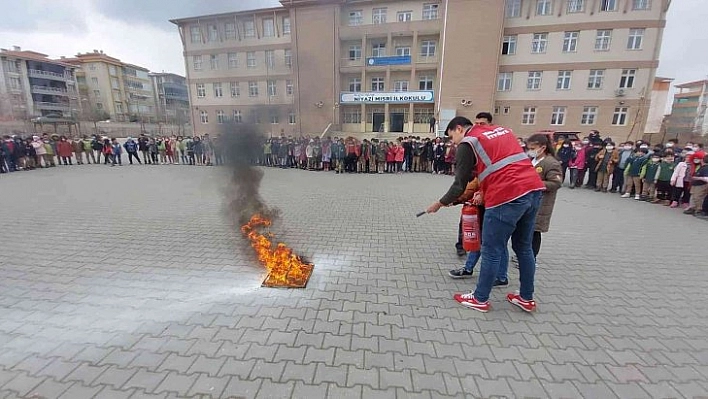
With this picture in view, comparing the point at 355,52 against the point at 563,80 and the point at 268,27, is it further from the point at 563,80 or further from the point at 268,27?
the point at 268,27

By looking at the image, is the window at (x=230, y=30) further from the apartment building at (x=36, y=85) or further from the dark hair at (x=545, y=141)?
the apartment building at (x=36, y=85)

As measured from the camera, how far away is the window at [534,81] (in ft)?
82.7

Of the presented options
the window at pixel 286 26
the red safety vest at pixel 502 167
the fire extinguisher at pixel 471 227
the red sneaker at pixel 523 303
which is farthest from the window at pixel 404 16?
the red sneaker at pixel 523 303

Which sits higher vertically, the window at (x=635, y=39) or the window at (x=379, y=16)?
the window at (x=379, y=16)

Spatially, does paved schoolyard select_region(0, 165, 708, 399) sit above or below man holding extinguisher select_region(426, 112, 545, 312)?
below

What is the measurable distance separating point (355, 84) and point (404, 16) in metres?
7.14

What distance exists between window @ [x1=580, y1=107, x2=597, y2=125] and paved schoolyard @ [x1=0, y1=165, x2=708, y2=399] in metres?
24.5

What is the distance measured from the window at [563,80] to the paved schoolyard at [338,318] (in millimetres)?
24511

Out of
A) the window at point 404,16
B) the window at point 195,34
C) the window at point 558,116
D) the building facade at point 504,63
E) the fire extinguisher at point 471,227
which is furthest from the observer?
the window at point 404,16

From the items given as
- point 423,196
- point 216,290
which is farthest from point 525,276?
point 423,196

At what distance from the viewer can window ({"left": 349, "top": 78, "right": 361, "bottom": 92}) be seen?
2797cm

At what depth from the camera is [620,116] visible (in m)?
24.3

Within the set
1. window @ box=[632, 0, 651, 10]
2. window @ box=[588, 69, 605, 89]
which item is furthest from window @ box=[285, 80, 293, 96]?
window @ box=[632, 0, 651, 10]

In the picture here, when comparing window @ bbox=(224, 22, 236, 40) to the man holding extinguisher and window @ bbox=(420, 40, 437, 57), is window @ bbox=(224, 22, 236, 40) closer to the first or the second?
the man holding extinguisher
